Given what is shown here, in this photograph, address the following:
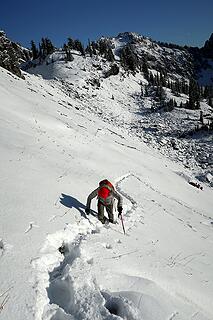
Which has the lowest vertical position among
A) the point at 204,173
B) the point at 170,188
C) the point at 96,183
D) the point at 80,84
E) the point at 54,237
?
the point at 204,173

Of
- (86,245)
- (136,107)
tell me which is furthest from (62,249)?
(136,107)

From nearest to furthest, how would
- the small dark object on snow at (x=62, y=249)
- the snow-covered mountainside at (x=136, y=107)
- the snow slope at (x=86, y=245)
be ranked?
the snow slope at (x=86, y=245), the small dark object on snow at (x=62, y=249), the snow-covered mountainside at (x=136, y=107)

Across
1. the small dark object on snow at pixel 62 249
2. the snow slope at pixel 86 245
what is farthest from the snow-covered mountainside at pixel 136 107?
the small dark object on snow at pixel 62 249

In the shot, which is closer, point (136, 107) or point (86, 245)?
point (86, 245)

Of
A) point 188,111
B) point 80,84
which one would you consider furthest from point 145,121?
point 80,84

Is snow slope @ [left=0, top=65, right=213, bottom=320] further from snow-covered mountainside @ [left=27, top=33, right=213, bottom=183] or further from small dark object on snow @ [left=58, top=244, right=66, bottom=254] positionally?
snow-covered mountainside @ [left=27, top=33, right=213, bottom=183]

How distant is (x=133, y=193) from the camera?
46.6 feet

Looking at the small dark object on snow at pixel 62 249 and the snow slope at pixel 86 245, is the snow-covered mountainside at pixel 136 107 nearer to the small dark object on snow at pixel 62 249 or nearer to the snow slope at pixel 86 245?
the snow slope at pixel 86 245

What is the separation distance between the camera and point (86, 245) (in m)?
6.93

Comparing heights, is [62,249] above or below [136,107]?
above

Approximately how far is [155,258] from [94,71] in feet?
252

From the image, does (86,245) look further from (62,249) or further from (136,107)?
(136,107)

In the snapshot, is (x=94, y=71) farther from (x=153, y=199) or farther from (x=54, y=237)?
(x=54, y=237)

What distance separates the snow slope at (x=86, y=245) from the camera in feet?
15.5
